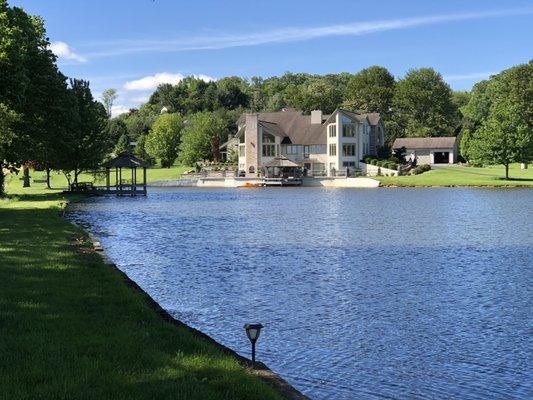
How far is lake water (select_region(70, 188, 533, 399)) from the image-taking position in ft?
35.3

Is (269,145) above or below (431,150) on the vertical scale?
above

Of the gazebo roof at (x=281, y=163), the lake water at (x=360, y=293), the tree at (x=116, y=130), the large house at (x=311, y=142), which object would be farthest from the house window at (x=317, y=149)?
the lake water at (x=360, y=293)

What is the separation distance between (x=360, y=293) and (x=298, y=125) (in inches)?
3412

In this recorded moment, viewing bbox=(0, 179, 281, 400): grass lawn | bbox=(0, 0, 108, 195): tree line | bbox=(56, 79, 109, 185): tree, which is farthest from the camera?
bbox=(56, 79, 109, 185): tree

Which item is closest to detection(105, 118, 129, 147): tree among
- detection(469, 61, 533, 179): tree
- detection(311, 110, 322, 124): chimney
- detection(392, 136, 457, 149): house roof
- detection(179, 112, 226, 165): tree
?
detection(179, 112, 226, 165): tree

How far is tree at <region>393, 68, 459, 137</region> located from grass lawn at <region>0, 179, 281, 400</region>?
116 meters

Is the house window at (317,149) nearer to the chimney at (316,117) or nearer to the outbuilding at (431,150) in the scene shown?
the chimney at (316,117)

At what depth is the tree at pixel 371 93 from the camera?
431ft

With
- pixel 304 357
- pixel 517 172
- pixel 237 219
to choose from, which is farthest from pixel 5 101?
pixel 517 172

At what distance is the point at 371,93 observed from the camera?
432ft

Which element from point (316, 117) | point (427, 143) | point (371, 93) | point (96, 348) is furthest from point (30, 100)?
point (371, 93)

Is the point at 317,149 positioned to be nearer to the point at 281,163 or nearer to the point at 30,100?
the point at 281,163

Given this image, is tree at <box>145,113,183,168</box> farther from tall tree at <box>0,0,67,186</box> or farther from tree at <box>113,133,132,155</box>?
tall tree at <box>0,0,67,186</box>

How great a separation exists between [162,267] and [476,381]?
12611 mm
